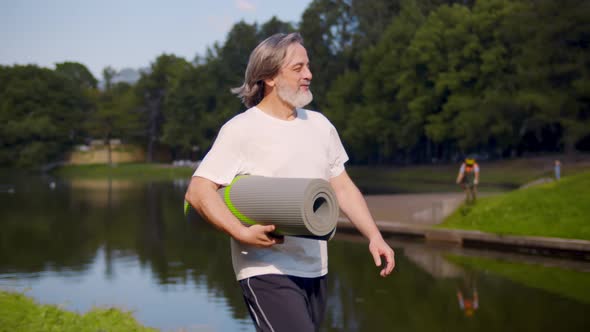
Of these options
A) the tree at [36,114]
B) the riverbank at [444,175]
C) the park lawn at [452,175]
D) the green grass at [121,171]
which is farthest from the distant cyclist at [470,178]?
the tree at [36,114]

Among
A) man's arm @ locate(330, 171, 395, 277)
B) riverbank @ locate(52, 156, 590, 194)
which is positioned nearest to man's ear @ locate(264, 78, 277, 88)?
man's arm @ locate(330, 171, 395, 277)

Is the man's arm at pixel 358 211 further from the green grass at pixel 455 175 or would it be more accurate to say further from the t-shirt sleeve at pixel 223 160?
the green grass at pixel 455 175

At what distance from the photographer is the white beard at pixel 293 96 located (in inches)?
138

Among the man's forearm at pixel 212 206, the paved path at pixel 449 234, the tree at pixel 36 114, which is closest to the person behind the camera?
the man's forearm at pixel 212 206

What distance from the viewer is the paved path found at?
49.5 ft

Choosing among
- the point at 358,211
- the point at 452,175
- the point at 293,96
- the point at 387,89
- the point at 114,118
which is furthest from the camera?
the point at 114,118

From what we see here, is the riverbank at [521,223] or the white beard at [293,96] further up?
the white beard at [293,96]

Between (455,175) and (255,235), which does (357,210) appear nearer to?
(255,235)

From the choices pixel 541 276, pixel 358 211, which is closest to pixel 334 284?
pixel 541 276

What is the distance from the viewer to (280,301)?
3.36 metres

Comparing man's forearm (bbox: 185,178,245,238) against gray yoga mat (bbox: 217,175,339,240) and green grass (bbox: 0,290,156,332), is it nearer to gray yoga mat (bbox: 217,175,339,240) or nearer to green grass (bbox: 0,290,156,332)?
gray yoga mat (bbox: 217,175,339,240)

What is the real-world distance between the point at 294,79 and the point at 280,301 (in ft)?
3.19

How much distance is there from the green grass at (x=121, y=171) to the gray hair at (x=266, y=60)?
237 feet

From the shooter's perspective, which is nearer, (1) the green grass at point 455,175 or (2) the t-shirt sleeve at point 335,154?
(2) the t-shirt sleeve at point 335,154
